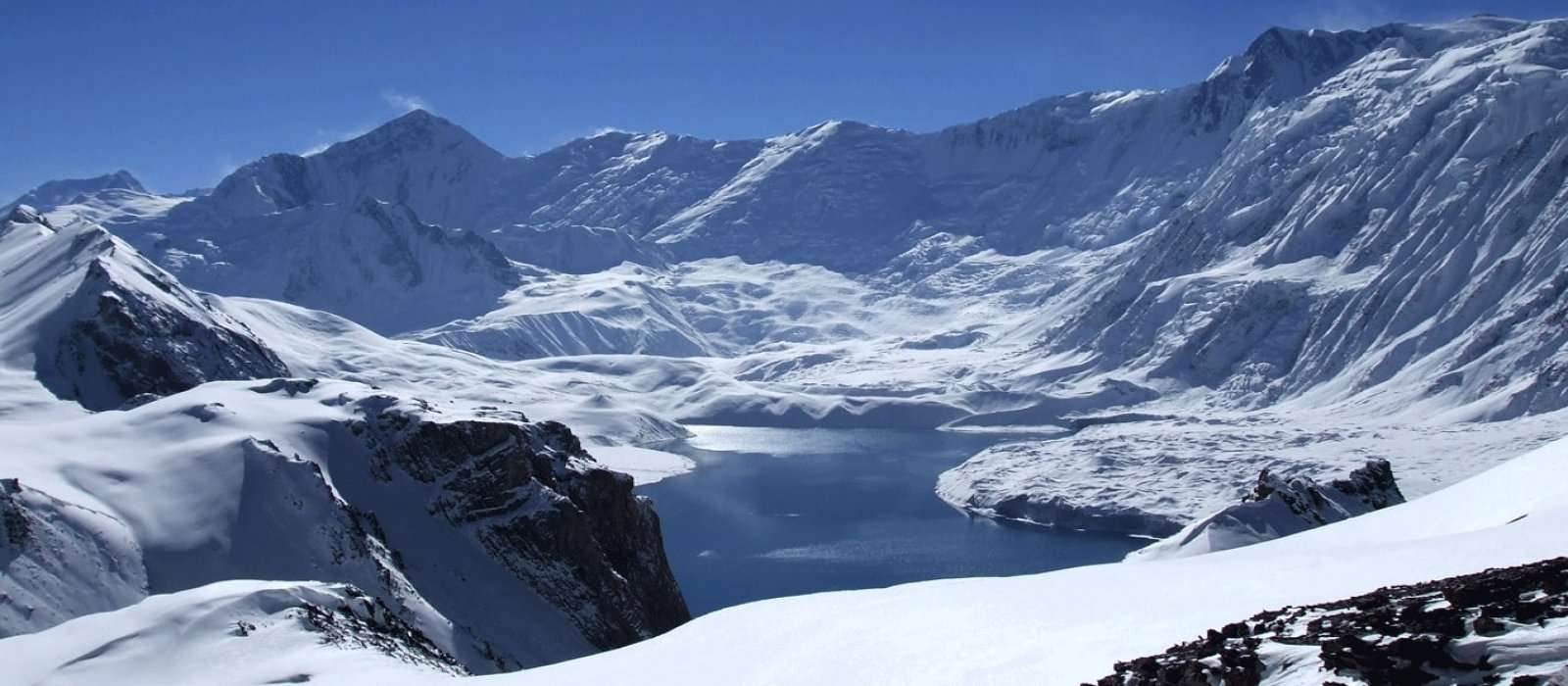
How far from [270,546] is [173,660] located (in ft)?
76.7

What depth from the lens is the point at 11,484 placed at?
182ft

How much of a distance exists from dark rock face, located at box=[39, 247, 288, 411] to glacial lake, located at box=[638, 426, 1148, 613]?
44.5m

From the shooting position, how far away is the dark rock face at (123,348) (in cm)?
10462

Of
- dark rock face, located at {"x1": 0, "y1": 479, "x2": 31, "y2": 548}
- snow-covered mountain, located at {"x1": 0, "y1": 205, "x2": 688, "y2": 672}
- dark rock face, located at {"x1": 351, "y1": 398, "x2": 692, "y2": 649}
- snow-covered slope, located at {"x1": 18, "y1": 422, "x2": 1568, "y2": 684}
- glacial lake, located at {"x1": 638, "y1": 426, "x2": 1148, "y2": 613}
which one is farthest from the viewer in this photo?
glacial lake, located at {"x1": 638, "y1": 426, "x2": 1148, "y2": 613}

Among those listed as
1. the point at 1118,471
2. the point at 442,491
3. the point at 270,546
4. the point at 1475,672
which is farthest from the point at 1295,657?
the point at 1118,471

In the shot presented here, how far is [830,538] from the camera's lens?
122375 millimetres

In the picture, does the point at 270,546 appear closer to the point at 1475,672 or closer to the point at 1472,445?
the point at 1475,672

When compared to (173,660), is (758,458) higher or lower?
higher

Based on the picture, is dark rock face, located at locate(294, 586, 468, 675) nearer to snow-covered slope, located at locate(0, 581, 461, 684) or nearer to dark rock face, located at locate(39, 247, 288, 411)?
snow-covered slope, located at locate(0, 581, 461, 684)

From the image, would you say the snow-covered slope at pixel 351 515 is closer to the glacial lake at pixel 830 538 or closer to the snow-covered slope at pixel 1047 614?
the glacial lake at pixel 830 538

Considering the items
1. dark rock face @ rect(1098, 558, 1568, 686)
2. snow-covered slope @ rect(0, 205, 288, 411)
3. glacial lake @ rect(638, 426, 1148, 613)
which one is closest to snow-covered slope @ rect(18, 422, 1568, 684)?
dark rock face @ rect(1098, 558, 1568, 686)

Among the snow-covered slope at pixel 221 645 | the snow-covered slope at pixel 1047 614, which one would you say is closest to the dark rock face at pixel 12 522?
the snow-covered slope at pixel 221 645

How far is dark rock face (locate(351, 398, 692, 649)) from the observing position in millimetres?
68562

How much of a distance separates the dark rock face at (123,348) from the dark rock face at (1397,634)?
4018 inches
